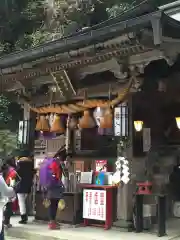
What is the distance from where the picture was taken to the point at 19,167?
10.2m

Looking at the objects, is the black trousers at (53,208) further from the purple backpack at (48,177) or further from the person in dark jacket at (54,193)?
the purple backpack at (48,177)

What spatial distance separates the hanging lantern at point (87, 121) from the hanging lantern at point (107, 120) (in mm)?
498

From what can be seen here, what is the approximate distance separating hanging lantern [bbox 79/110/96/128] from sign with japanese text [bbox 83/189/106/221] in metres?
1.68

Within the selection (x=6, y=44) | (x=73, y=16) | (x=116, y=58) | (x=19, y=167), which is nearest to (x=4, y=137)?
(x=6, y=44)

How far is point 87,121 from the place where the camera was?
9.72 m

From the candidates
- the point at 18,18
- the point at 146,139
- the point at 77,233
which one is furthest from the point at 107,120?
the point at 18,18

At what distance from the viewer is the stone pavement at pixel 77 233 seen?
27.5 feet

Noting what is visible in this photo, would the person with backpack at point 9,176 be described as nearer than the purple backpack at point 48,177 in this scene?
No

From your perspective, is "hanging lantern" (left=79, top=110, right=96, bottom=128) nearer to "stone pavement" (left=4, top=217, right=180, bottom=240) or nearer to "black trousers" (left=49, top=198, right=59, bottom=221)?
"black trousers" (left=49, top=198, right=59, bottom=221)

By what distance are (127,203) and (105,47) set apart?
387cm

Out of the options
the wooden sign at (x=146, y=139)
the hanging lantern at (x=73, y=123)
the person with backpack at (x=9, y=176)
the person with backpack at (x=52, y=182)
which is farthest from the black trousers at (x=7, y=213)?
the wooden sign at (x=146, y=139)

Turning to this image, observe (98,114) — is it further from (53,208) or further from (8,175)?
(8,175)

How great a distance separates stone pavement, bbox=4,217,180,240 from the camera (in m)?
8.38


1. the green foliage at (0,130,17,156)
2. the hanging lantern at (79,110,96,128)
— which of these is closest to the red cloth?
the hanging lantern at (79,110,96,128)
